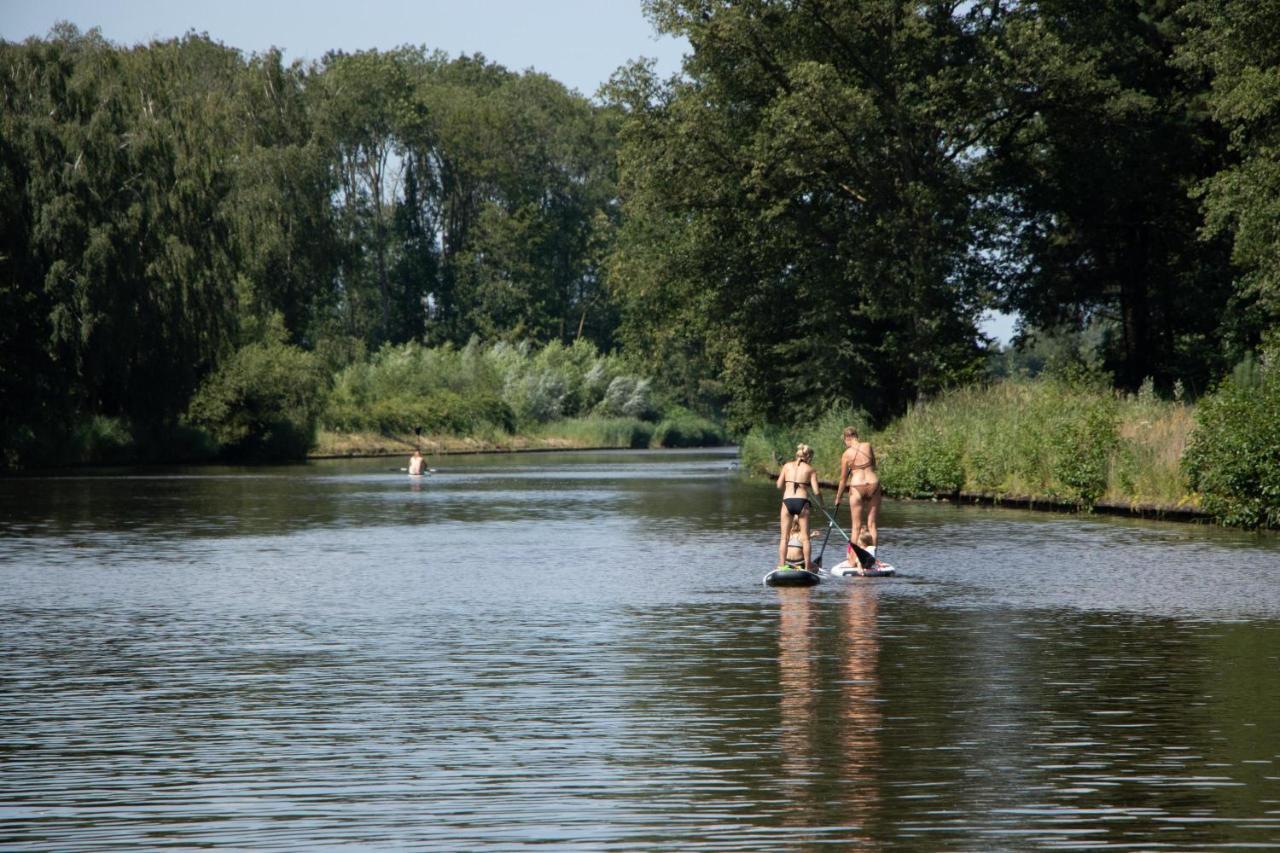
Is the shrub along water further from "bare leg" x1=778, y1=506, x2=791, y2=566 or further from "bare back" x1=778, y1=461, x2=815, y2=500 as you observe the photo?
"bare leg" x1=778, y1=506, x2=791, y2=566

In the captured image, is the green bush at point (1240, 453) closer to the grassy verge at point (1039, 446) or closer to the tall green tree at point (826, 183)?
the grassy verge at point (1039, 446)

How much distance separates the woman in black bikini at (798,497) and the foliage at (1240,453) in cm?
1120

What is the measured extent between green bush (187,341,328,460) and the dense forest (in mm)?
193

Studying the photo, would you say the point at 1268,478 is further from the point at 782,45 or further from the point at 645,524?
the point at 782,45

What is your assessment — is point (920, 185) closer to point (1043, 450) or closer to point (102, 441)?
point (1043, 450)

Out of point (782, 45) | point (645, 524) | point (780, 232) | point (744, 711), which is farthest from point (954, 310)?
point (744, 711)

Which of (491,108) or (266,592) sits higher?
(491,108)

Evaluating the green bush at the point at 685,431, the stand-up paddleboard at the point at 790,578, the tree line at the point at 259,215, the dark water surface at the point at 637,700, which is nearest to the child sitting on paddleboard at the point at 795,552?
the stand-up paddleboard at the point at 790,578

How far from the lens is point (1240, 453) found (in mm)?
30969

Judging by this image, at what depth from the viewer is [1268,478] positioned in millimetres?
30469

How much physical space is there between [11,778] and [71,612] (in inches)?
379

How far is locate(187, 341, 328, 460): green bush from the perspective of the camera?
7969 cm

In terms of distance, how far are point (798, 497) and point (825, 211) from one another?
35.1m

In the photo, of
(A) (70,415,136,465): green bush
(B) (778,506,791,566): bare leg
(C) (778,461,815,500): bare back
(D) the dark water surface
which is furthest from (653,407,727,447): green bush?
(B) (778,506,791,566): bare leg
